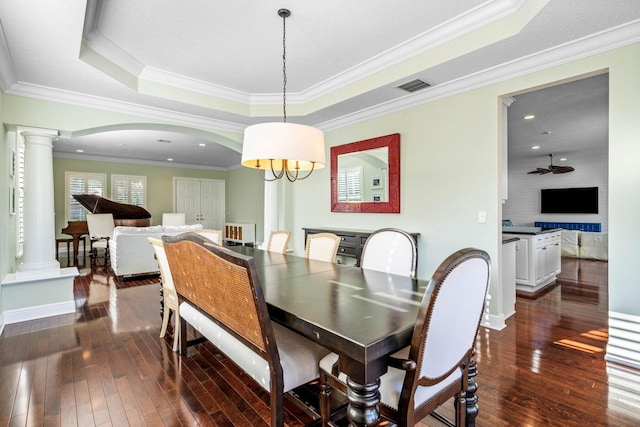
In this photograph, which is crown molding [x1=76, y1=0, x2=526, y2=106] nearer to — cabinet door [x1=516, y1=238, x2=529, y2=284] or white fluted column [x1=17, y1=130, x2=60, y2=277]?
white fluted column [x1=17, y1=130, x2=60, y2=277]

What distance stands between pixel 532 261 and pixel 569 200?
17.3 feet

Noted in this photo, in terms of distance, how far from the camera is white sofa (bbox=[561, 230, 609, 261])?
6.78 meters

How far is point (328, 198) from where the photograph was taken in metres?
4.80

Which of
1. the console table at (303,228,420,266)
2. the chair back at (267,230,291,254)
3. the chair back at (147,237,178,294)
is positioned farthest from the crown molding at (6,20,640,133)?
the chair back at (147,237,178,294)

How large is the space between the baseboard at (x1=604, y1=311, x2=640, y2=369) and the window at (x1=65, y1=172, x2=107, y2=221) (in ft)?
33.9

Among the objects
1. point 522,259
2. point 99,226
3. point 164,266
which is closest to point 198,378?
point 164,266

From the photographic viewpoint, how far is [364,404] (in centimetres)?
115

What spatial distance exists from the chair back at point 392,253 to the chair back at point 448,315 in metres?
0.93

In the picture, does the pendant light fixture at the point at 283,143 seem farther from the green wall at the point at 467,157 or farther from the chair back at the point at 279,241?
the green wall at the point at 467,157

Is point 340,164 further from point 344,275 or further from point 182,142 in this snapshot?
point 182,142

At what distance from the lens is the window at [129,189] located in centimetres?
892

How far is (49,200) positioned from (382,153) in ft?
12.9

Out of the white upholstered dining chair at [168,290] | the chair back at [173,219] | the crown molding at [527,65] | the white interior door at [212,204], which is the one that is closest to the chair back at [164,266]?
the white upholstered dining chair at [168,290]

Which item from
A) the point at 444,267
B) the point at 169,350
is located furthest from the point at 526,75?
the point at 169,350
